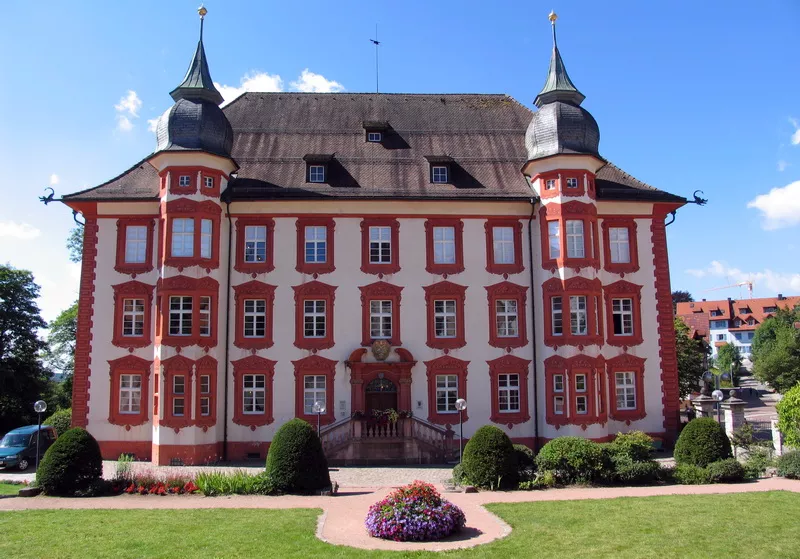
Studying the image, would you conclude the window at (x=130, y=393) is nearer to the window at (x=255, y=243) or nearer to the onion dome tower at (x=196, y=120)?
the window at (x=255, y=243)

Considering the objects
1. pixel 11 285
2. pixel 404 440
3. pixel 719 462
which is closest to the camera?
pixel 719 462

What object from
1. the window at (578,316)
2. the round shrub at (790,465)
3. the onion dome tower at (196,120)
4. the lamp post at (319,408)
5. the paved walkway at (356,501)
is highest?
the onion dome tower at (196,120)

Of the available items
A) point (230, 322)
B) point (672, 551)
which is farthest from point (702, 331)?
point (672, 551)

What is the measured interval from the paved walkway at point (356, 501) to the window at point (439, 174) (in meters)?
14.4

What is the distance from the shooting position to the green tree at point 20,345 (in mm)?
40906

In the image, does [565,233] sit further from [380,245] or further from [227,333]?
[227,333]

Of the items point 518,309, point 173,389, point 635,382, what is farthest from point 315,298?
point 635,382

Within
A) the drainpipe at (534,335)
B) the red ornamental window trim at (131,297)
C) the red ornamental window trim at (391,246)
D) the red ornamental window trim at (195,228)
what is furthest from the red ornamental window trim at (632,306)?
the red ornamental window trim at (131,297)

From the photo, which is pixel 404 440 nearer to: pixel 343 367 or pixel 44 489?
pixel 343 367

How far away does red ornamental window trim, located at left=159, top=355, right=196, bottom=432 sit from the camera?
25438mm

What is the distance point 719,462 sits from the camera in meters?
20.2

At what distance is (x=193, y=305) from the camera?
26.2m

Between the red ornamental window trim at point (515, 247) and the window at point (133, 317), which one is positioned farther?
the red ornamental window trim at point (515, 247)

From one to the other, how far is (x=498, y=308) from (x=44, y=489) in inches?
703
